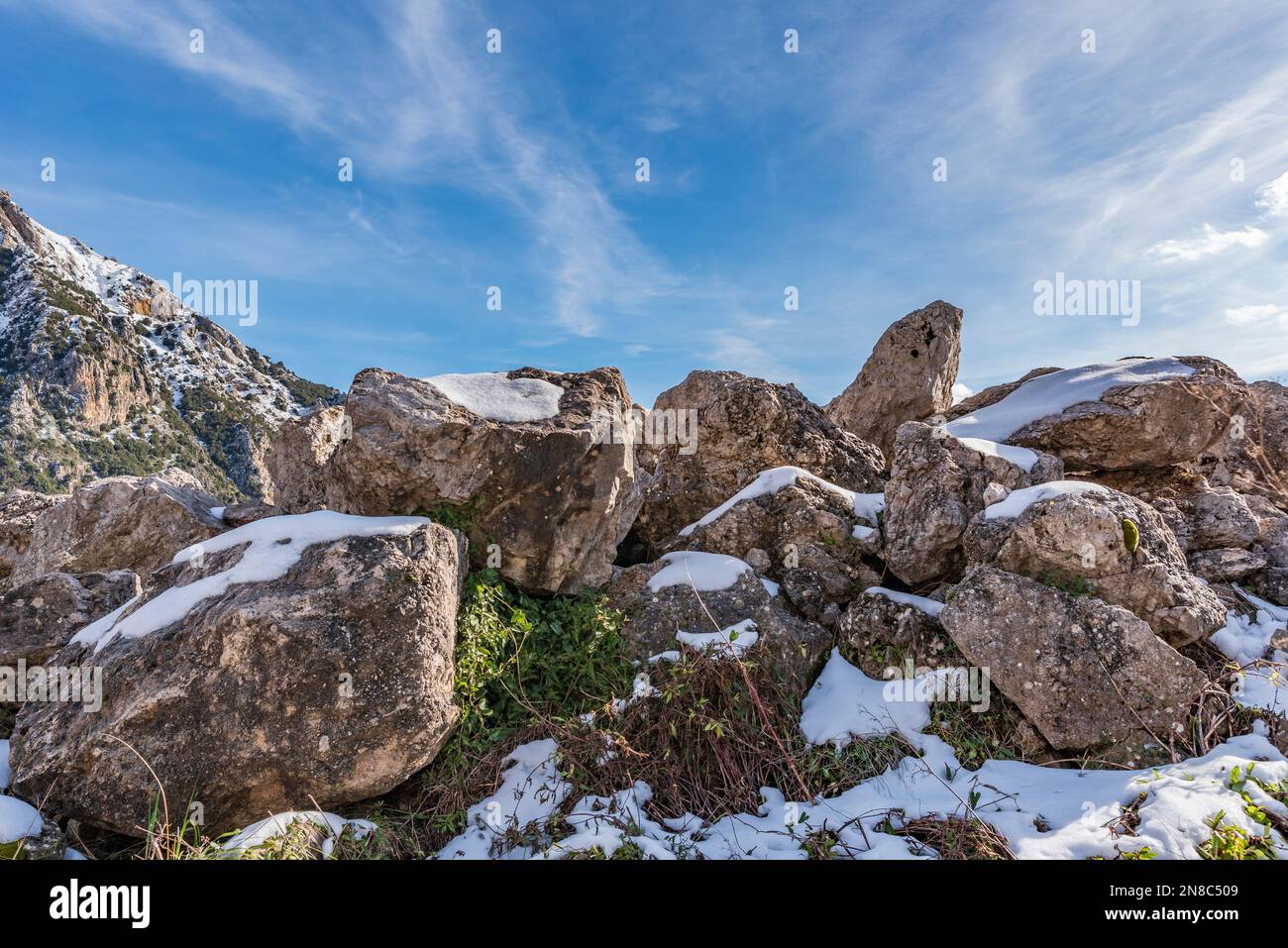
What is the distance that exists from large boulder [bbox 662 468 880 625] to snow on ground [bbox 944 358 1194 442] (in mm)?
2375

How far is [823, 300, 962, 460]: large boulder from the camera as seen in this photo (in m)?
11.2

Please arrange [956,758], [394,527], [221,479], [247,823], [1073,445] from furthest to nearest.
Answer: [221,479] → [1073,445] → [394,527] → [956,758] → [247,823]

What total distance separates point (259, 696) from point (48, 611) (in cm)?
292

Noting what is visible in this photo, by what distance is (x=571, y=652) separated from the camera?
5879mm

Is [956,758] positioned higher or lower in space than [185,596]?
lower

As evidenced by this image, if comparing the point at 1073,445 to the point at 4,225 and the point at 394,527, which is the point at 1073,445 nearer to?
the point at 394,527

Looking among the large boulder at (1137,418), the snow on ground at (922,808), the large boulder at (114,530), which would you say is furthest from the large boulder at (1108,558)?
the large boulder at (114,530)

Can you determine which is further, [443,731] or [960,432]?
[960,432]

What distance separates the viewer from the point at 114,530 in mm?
7230

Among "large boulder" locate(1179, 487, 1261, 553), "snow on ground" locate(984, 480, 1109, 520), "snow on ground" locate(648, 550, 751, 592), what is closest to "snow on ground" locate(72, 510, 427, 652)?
"snow on ground" locate(648, 550, 751, 592)

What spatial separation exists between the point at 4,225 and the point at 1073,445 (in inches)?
4519

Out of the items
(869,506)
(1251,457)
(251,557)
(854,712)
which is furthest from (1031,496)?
(251,557)

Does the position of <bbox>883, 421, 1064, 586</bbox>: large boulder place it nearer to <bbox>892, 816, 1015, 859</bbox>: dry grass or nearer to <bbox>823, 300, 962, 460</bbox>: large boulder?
<bbox>892, 816, 1015, 859</bbox>: dry grass
